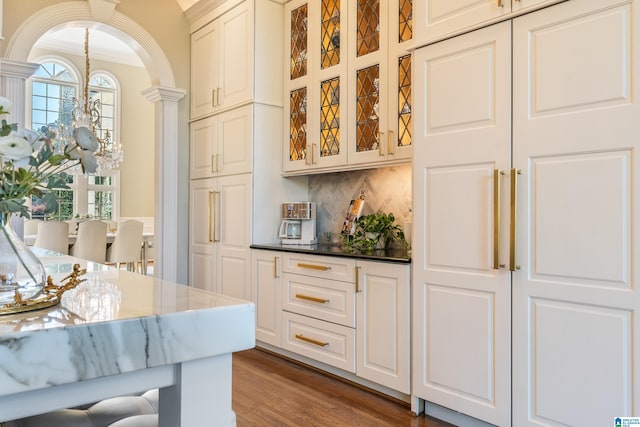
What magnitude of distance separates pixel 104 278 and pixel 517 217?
1716 millimetres

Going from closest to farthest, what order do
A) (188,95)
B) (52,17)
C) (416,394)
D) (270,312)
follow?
(416,394)
(270,312)
(52,17)
(188,95)

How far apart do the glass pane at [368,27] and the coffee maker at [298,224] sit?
1284 millimetres

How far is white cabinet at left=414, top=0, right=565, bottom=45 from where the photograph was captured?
7.16 ft

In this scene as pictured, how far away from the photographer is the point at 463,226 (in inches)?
93.4

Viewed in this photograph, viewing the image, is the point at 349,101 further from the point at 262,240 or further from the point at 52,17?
the point at 52,17

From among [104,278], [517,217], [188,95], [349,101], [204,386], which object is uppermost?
[188,95]

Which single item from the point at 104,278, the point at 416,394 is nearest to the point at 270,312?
the point at 416,394

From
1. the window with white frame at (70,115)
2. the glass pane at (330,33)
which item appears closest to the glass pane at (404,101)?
the glass pane at (330,33)

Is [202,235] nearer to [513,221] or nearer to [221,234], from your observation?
[221,234]

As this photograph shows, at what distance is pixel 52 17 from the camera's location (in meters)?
4.01

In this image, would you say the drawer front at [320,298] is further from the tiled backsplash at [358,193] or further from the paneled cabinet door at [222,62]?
the paneled cabinet door at [222,62]

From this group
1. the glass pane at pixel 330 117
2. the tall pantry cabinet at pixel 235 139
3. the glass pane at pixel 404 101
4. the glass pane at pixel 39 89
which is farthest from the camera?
the glass pane at pixel 39 89

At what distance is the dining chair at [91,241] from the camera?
19.0 ft

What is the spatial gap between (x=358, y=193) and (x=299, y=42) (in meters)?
1.36
